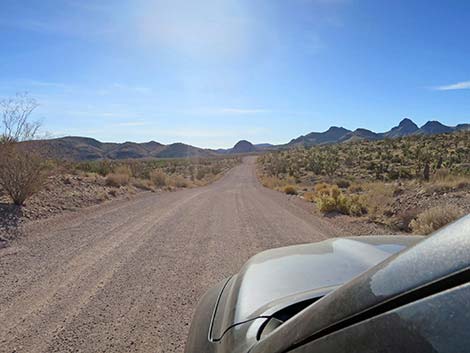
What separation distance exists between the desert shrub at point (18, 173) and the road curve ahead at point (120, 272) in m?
1.72

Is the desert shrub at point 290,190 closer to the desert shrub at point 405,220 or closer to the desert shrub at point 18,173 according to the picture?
the desert shrub at point 405,220

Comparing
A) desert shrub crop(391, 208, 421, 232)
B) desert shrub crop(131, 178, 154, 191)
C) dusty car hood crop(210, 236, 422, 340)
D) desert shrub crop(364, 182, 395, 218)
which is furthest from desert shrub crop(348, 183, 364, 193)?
dusty car hood crop(210, 236, 422, 340)

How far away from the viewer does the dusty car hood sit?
1975 millimetres

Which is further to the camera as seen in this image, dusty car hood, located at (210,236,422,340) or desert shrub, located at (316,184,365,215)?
desert shrub, located at (316,184,365,215)

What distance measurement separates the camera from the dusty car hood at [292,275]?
1975 mm

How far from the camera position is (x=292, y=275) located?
2.38 metres

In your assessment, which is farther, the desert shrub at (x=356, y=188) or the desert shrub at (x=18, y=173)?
the desert shrub at (x=356, y=188)

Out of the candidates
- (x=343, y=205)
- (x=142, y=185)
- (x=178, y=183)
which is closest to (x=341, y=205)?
(x=343, y=205)

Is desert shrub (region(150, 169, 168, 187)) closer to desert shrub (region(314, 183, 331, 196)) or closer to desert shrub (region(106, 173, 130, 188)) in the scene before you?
desert shrub (region(106, 173, 130, 188))

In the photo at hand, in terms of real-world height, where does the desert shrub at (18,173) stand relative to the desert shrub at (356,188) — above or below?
above

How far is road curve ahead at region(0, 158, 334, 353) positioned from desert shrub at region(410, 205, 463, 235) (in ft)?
6.94

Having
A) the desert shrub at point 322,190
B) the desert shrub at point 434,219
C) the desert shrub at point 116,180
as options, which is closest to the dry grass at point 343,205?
the desert shrub at point 322,190

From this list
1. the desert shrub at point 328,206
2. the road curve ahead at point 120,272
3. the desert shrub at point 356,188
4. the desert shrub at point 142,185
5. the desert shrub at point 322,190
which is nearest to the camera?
the road curve ahead at point 120,272

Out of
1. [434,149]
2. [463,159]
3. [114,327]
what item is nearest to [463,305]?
[114,327]
